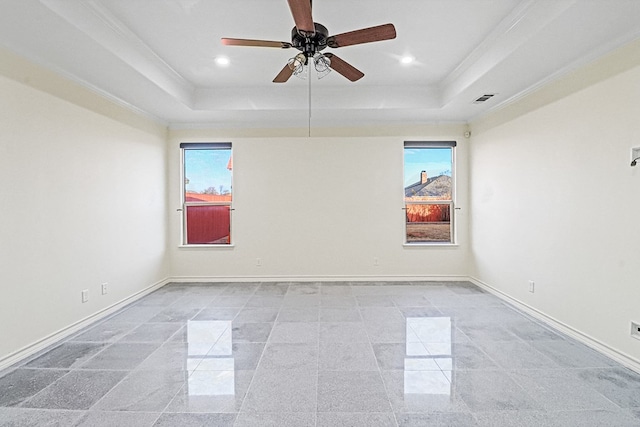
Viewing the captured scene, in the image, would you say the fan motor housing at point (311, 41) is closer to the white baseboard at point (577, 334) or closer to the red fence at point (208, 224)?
the red fence at point (208, 224)

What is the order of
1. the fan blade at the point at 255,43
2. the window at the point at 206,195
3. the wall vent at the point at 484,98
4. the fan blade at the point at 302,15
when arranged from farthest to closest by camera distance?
the window at the point at 206,195, the wall vent at the point at 484,98, the fan blade at the point at 255,43, the fan blade at the point at 302,15

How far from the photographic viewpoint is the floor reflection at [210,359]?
210 centimetres

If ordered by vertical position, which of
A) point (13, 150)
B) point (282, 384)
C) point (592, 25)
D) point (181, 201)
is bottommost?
point (282, 384)

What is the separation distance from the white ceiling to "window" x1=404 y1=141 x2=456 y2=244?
2.72ft

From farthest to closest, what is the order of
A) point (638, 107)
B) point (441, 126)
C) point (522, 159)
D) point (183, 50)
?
point (441, 126) → point (522, 159) → point (183, 50) → point (638, 107)

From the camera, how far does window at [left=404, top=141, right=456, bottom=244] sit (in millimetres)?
5012

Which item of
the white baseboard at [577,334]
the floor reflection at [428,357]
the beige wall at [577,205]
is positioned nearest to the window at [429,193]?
the beige wall at [577,205]

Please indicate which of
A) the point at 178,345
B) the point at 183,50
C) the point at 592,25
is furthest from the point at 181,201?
the point at 592,25

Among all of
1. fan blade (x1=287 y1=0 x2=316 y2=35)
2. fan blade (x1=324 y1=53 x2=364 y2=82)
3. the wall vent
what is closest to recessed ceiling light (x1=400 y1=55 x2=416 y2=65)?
fan blade (x1=324 y1=53 x2=364 y2=82)

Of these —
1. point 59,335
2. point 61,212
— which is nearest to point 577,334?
point 59,335

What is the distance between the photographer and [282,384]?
213 centimetres

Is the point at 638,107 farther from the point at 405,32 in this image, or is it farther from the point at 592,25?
the point at 405,32

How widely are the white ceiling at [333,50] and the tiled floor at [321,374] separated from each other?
258 centimetres

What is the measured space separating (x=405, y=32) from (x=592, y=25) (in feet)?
4.62
